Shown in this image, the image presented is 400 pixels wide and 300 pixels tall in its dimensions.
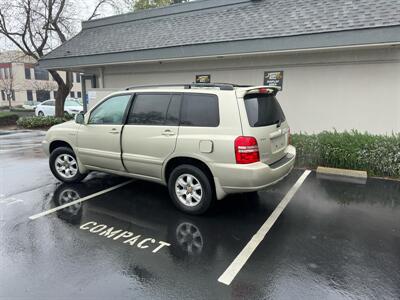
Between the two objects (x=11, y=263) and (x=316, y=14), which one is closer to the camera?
(x=11, y=263)

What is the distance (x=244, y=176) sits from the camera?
405 cm

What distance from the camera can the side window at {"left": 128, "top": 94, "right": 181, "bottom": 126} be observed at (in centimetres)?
472

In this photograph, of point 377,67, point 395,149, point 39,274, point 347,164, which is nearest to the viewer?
point 39,274

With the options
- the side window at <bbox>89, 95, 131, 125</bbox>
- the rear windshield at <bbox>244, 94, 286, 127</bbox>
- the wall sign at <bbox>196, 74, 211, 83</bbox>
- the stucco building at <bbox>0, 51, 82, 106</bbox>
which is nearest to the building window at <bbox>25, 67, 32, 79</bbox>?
the stucco building at <bbox>0, 51, 82, 106</bbox>

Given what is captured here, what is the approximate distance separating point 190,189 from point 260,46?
489cm

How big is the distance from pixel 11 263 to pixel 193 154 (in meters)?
2.46

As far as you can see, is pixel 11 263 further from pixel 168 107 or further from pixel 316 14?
pixel 316 14

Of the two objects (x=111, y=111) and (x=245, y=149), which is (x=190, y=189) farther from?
(x=111, y=111)

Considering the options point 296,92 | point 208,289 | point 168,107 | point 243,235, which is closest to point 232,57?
point 296,92

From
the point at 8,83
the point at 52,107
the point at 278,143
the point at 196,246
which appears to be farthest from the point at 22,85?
the point at 196,246

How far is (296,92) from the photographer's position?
341 inches

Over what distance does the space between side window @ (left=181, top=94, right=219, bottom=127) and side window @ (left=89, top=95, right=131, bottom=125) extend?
1224mm

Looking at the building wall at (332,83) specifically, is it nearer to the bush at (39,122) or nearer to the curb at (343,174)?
the curb at (343,174)

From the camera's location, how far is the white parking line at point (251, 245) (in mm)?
3119
